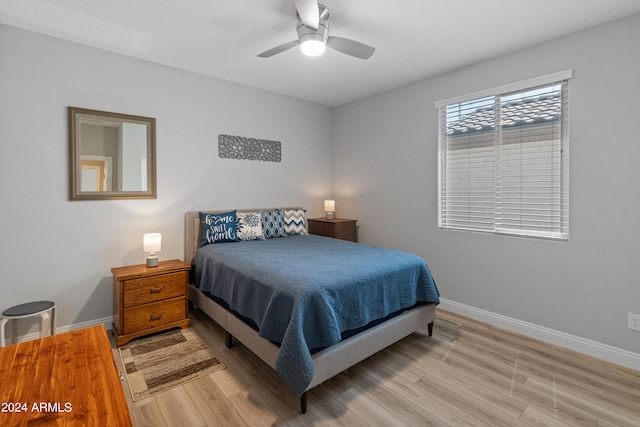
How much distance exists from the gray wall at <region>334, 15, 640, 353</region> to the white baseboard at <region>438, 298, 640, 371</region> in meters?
0.05

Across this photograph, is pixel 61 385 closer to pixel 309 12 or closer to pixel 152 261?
pixel 152 261

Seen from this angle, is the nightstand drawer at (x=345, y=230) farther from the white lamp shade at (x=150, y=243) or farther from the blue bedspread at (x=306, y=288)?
the white lamp shade at (x=150, y=243)

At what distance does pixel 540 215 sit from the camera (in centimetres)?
283

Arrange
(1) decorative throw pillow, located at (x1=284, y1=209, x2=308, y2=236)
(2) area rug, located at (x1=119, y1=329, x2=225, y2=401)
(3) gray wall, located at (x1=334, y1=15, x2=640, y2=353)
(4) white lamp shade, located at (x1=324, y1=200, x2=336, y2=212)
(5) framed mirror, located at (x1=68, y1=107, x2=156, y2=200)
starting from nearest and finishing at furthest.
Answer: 1. (2) area rug, located at (x1=119, y1=329, x2=225, y2=401)
2. (3) gray wall, located at (x1=334, y1=15, x2=640, y2=353)
3. (5) framed mirror, located at (x1=68, y1=107, x2=156, y2=200)
4. (1) decorative throw pillow, located at (x1=284, y1=209, x2=308, y2=236)
5. (4) white lamp shade, located at (x1=324, y1=200, x2=336, y2=212)

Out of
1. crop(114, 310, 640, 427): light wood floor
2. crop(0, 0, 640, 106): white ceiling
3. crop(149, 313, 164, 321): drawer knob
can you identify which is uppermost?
crop(0, 0, 640, 106): white ceiling

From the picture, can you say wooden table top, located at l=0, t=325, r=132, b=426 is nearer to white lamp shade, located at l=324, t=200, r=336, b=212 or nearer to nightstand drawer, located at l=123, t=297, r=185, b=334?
nightstand drawer, located at l=123, t=297, r=185, b=334

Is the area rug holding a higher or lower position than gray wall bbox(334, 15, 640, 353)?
lower

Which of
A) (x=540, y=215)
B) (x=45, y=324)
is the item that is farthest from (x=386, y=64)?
(x=45, y=324)

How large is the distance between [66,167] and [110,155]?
36 cm

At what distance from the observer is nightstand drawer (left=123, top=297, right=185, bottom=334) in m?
2.70

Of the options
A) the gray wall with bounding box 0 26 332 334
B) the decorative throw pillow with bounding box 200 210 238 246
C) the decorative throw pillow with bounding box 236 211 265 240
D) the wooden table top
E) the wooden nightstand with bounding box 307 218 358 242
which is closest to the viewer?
the wooden table top

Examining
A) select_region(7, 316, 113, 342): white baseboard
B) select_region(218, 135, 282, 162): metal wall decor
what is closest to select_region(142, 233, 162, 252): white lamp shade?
select_region(7, 316, 113, 342): white baseboard

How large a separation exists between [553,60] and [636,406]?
2639 millimetres

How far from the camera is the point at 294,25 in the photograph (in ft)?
8.32
